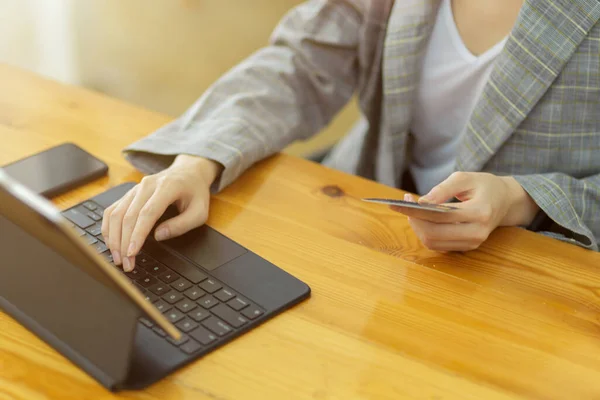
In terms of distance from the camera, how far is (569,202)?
0.83m

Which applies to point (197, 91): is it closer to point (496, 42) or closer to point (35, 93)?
point (35, 93)

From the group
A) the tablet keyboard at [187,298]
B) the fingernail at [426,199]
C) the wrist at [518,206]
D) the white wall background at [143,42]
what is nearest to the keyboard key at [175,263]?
the tablet keyboard at [187,298]

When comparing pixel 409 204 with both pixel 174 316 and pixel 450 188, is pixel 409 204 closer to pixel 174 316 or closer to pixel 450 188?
pixel 450 188

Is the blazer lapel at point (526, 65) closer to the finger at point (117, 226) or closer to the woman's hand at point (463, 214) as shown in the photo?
the woman's hand at point (463, 214)

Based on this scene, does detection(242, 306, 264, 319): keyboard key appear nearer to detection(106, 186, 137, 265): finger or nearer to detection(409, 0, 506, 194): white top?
detection(106, 186, 137, 265): finger

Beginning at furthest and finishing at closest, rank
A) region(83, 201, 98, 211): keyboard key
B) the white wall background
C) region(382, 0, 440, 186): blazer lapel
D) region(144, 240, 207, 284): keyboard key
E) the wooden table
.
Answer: the white wall background, region(382, 0, 440, 186): blazer lapel, region(83, 201, 98, 211): keyboard key, region(144, 240, 207, 284): keyboard key, the wooden table

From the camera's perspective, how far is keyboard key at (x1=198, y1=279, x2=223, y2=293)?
0.67 meters

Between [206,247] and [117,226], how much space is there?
0.31 feet

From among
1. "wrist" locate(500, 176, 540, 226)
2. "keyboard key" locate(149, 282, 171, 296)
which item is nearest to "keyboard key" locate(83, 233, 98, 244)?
"keyboard key" locate(149, 282, 171, 296)

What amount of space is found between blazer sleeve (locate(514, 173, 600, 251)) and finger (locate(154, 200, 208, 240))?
37 cm

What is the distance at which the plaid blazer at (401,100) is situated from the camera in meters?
0.83

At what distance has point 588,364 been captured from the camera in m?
0.63

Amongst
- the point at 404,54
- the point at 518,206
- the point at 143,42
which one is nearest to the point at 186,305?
the point at 518,206

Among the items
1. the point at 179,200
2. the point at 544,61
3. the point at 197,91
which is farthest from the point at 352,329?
the point at 197,91
